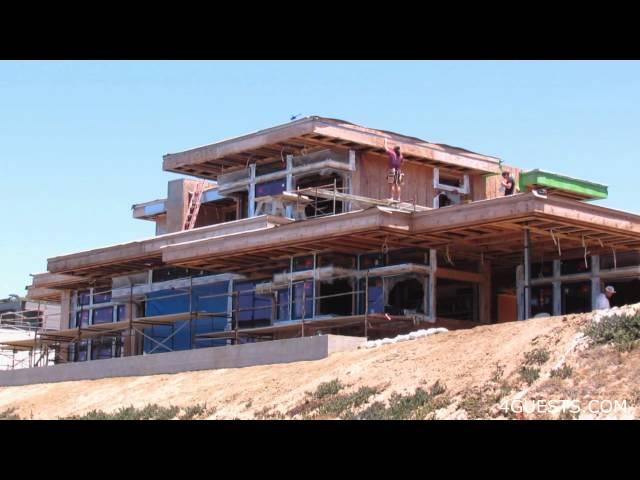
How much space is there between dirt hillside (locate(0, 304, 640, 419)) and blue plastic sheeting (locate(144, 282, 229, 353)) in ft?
22.7

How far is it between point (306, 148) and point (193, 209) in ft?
26.1

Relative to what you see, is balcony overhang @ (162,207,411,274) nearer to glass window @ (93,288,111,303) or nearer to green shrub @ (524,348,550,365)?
glass window @ (93,288,111,303)

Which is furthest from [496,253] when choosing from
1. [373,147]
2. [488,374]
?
[488,374]

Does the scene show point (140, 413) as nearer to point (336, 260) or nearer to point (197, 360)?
point (197, 360)

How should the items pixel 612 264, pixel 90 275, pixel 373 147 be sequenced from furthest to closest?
1. pixel 90 275
2. pixel 373 147
3. pixel 612 264

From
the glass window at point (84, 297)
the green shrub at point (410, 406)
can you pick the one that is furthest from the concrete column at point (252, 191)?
the green shrub at point (410, 406)

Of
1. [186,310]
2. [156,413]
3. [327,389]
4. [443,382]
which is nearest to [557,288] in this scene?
[327,389]

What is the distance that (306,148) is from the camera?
40.8 metres

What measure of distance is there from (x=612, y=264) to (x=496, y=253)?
150 inches

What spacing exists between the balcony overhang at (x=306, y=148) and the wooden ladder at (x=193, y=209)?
1356 mm

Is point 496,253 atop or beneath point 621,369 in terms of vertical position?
atop
